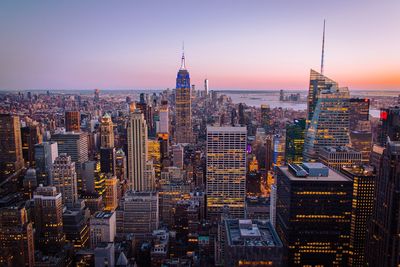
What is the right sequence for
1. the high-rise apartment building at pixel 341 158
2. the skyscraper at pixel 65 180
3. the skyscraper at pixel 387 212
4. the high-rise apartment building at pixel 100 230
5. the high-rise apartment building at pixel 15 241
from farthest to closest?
the skyscraper at pixel 65 180 → the high-rise apartment building at pixel 341 158 → the high-rise apartment building at pixel 100 230 → the high-rise apartment building at pixel 15 241 → the skyscraper at pixel 387 212

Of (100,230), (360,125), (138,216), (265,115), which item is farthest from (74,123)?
(360,125)

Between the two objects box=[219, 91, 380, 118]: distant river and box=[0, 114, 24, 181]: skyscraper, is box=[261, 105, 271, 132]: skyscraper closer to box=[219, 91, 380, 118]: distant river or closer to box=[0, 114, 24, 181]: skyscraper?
box=[219, 91, 380, 118]: distant river

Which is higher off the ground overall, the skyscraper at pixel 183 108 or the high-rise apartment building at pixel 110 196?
the skyscraper at pixel 183 108

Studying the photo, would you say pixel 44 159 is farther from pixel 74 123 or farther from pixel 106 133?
pixel 106 133

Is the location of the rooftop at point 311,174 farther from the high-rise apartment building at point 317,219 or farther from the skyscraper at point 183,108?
the skyscraper at point 183,108

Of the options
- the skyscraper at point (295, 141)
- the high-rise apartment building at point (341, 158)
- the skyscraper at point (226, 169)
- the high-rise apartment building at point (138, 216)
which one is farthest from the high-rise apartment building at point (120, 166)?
the high-rise apartment building at point (341, 158)

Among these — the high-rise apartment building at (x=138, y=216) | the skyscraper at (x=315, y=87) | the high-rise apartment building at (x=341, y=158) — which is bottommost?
the high-rise apartment building at (x=138, y=216)

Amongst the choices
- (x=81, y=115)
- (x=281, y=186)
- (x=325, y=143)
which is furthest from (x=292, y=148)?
(x=81, y=115)
